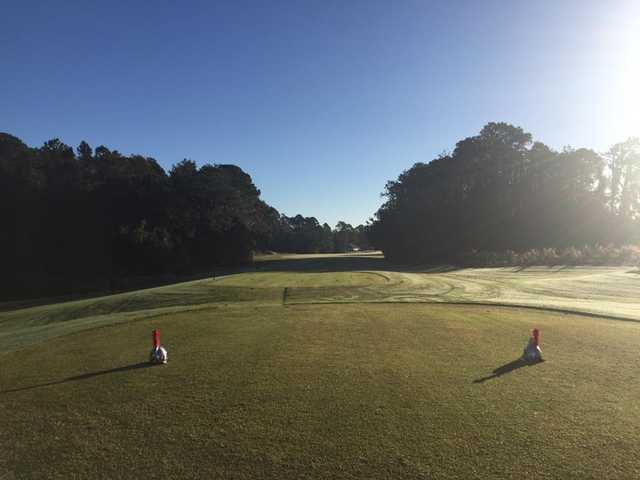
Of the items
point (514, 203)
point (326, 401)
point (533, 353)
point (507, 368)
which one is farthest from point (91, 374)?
point (514, 203)

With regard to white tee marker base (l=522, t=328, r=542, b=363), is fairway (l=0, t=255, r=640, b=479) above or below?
below

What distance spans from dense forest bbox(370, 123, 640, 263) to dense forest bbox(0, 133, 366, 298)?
2428 cm

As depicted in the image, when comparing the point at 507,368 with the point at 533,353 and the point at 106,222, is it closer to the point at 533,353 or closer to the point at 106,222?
the point at 533,353

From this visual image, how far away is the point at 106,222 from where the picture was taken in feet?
168

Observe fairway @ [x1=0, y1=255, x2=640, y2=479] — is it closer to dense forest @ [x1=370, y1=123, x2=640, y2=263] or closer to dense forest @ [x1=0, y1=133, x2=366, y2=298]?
dense forest @ [x1=0, y1=133, x2=366, y2=298]

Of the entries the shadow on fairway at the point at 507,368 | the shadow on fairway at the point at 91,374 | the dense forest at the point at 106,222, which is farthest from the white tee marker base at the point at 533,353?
the dense forest at the point at 106,222

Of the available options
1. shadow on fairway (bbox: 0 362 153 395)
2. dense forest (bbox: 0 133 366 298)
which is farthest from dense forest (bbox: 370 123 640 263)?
shadow on fairway (bbox: 0 362 153 395)

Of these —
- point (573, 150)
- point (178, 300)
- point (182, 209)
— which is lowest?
point (178, 300)

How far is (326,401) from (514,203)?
199 ft

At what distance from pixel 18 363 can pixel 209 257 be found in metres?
47.6

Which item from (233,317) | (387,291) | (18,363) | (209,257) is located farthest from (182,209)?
(18,363)

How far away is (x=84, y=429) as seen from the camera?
5.37m

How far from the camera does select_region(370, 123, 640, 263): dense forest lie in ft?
187

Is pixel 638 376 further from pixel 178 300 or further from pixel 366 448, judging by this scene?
pixel 178 300
